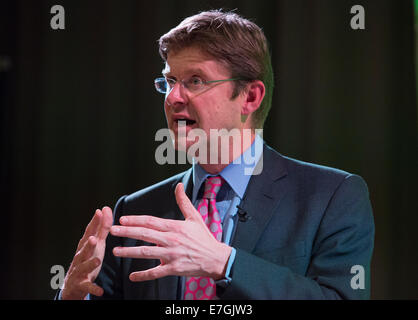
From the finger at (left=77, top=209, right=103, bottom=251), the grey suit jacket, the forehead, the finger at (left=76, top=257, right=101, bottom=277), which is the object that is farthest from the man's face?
the finger at (left=76, top=257, right=101, bottom=277)

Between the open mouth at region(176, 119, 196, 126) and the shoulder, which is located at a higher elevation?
the open mouth at region(176, 119, 196, 126)

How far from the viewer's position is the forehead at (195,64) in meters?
1.50

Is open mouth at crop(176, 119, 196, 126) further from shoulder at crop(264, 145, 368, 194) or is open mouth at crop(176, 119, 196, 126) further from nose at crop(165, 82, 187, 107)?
shoulder at crop(264, 145, 368, 194)

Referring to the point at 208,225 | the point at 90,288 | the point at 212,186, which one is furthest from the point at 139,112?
the point at 90,288

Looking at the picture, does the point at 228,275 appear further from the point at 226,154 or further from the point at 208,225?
the point at 226,154

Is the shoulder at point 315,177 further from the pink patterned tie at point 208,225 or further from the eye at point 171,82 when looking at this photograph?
the eye at point 171,82

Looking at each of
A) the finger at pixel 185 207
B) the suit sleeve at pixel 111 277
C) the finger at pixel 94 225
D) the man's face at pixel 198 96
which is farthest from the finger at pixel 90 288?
the man's face at pixel 198 96

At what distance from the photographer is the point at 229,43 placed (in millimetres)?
1530

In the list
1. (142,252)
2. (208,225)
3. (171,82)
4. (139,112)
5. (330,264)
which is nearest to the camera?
(142,252)

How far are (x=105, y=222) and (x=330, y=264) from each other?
64 centimetres

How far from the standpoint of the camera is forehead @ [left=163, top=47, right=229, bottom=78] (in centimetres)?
150
